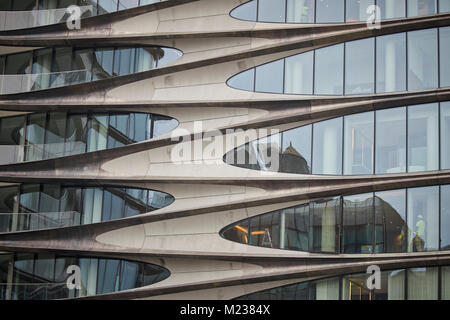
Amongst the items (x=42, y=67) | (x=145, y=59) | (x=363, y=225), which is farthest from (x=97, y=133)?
(x=363, y=225)

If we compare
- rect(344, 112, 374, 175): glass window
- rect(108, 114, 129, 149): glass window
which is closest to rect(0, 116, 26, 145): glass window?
rect(108, 114, 129, 149): glass window

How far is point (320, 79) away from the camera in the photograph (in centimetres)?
3120

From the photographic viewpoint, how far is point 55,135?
34312mm

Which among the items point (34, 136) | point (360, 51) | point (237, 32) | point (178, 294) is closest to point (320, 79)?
point (360, 51)

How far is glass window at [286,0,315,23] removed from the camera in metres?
31.9

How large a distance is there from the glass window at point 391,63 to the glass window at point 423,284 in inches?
270

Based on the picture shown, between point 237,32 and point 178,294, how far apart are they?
10.9m

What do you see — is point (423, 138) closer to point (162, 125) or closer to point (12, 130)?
point (162, 125)

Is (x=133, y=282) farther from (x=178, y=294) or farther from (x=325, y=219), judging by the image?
(x=325, y=219)

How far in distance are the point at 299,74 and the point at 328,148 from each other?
3.38m

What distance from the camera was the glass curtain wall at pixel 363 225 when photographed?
93.1 feet

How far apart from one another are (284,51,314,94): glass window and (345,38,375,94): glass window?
1.50 m
